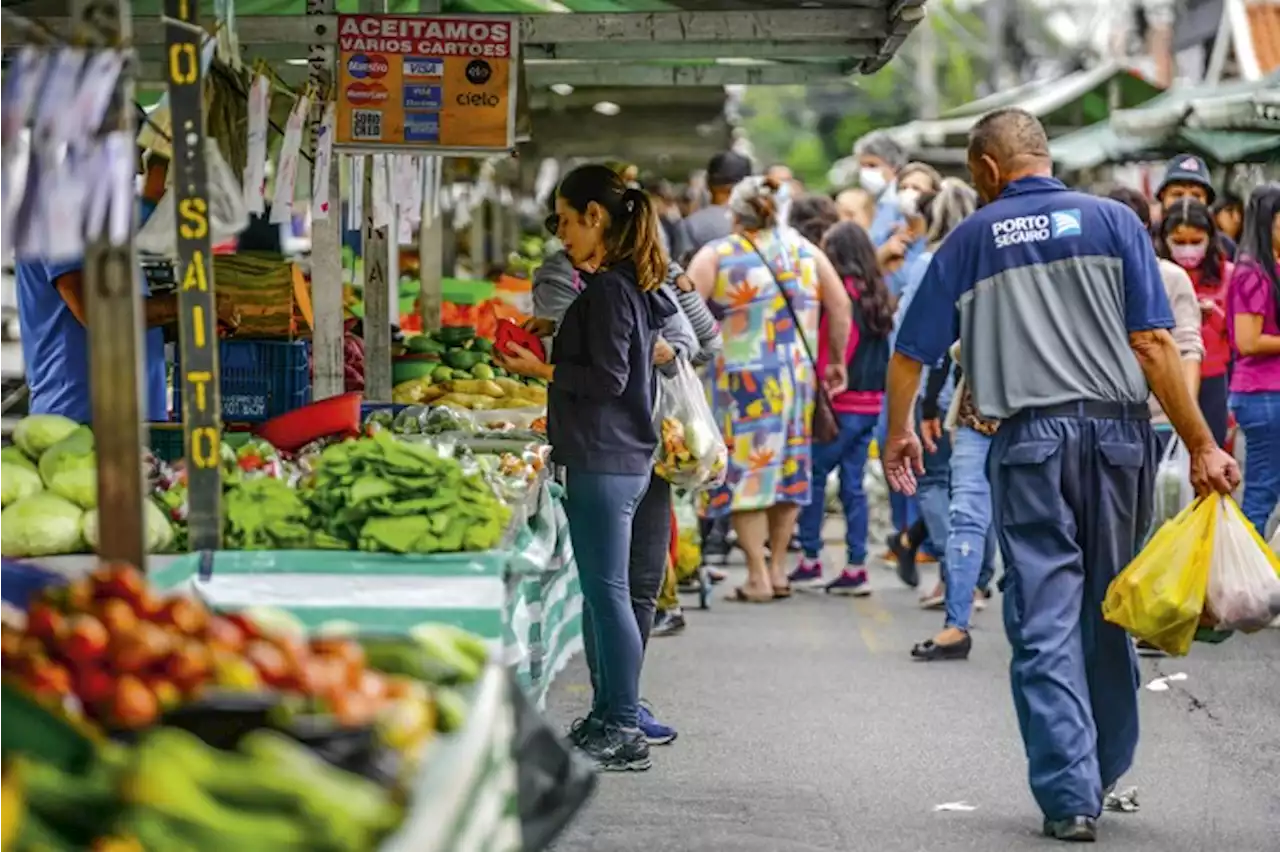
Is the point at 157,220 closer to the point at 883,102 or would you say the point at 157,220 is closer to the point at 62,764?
the point at 62,764

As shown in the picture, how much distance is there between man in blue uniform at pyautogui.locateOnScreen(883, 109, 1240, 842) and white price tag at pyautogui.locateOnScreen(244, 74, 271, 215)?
2.28 metres

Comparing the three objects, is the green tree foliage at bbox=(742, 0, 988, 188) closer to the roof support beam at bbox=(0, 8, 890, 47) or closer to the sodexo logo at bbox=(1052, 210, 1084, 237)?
the roof support beam at bbox=(0, 8, 890, 47)

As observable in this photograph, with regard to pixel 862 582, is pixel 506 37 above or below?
above

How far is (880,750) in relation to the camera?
340 inches

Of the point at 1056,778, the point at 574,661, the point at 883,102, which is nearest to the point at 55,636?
the point at 1056,778

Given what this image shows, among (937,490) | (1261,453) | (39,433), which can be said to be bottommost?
(937,490)

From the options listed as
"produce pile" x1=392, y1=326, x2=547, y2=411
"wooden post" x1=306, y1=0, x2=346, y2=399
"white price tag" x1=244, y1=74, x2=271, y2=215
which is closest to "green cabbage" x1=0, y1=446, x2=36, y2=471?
"white price tag" x1=244, y1=74, x2=271, y2=215

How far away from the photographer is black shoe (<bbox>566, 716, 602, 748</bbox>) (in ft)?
27.0

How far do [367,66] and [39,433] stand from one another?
9.35 feet

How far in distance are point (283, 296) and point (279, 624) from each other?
398 cm

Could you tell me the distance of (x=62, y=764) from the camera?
156 inches

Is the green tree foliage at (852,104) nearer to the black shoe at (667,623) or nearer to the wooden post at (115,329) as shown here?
the black shoe at (667,623)

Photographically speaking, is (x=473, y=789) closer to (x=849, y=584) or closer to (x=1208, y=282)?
(x=1208, y=282)

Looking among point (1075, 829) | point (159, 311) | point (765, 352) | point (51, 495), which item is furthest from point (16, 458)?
point (765, 352)
